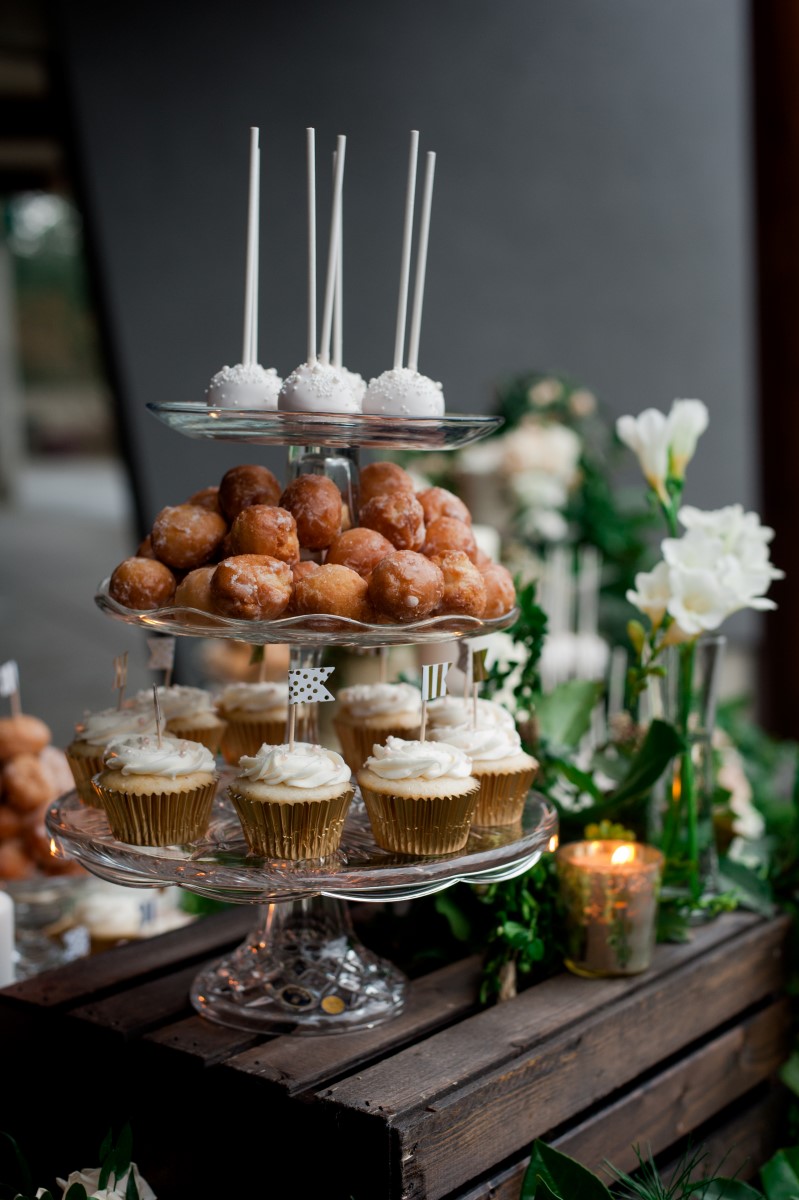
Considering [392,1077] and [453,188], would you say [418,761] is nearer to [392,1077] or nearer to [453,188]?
[392,1077]

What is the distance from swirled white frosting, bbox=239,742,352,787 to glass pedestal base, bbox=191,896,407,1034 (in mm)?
229

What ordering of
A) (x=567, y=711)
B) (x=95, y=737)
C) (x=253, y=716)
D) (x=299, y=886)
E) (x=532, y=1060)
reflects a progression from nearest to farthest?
1. (x=299, y=886)
2. (x=532, y=1060)
3. (x=95, y=737)
4. (x=253, y=716)
5. (x=567, y=711)

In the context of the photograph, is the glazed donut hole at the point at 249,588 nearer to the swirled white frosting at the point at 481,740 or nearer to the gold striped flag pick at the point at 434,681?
the gold striped flag pick at the point at 434,681

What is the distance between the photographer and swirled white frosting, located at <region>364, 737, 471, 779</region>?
119 cm

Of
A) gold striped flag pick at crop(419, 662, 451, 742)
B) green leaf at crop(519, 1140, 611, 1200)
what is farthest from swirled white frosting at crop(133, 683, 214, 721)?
green leaf at crop(519, 1140, 611, 1200)

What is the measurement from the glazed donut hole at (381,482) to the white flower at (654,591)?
0.32 meters

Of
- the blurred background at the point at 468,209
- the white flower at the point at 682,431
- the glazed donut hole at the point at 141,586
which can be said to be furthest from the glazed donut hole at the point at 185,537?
the blurred background at the point at 468,209

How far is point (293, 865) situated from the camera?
116cm

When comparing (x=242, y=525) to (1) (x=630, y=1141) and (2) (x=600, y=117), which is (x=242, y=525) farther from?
(2) (x=600, y=117)

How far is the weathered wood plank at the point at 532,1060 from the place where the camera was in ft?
3.64

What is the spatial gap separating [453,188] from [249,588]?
2799 mm

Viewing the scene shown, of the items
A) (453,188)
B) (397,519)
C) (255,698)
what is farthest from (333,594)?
(453,188)

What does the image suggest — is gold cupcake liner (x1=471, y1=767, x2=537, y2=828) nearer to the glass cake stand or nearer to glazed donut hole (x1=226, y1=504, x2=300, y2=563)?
the glass cake stand

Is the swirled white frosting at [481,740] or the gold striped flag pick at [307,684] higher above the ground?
the gold striped flag pick at [307,684]
